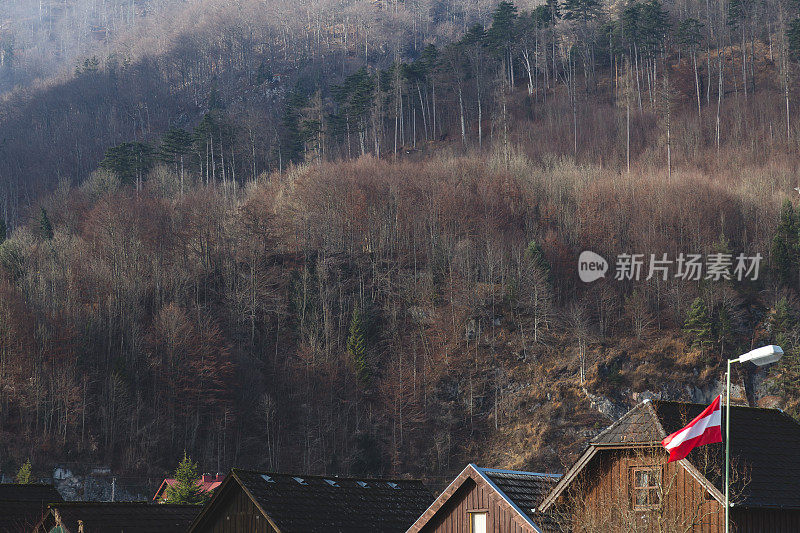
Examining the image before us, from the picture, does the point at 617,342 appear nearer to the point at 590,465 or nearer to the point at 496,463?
the point at 496,463

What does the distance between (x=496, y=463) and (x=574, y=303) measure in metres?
17.7

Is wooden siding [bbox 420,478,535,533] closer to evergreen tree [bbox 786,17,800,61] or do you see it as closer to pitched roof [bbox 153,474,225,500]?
pitched roof [bbox 153,474,225,500]

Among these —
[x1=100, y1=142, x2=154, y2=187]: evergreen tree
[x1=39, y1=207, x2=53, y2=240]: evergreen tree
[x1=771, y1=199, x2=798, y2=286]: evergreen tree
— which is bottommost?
[x1=771, y1=199, x2=798, y2=286]: evergreen tree

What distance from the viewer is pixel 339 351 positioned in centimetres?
8219

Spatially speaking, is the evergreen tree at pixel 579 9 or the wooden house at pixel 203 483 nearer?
the wooden house at pixel 203 483

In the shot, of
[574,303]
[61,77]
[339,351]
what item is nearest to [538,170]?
[574,303]

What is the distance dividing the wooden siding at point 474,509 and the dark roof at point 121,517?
9.82m

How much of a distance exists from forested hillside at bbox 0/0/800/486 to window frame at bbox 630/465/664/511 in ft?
146

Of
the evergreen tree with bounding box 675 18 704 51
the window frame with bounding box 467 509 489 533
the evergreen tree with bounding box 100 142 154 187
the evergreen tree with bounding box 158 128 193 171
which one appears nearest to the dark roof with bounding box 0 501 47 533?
the window frame with bounding box 467 509 489 533

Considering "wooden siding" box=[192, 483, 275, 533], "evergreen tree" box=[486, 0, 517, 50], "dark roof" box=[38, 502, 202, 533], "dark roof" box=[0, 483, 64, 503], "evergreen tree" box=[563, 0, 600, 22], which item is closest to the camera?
"wooden siding" box=[192, 483, 275, 533]

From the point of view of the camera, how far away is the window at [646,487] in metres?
26.0

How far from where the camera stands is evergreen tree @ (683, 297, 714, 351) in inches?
3061

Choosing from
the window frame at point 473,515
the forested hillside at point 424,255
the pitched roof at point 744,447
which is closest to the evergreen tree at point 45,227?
the forested hillside at point 424,255

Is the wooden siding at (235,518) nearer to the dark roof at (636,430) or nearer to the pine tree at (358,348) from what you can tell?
the dark roof at (636,430)
